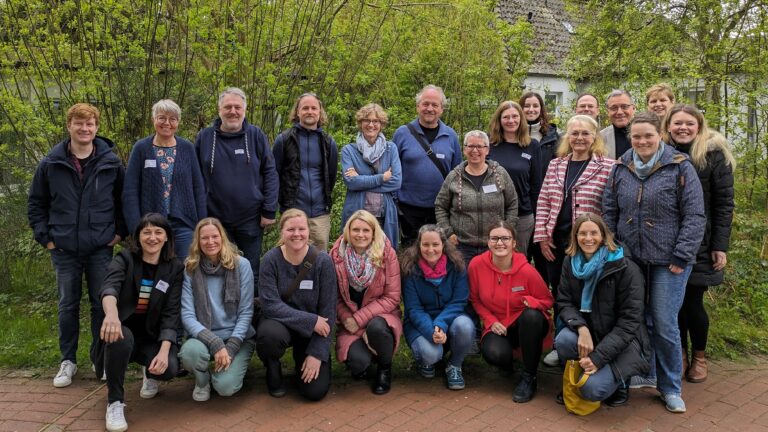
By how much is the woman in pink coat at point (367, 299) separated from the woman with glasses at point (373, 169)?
49 centimetres

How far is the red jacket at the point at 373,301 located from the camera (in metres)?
4.62

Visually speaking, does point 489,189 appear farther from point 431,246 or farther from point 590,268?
point 590,268

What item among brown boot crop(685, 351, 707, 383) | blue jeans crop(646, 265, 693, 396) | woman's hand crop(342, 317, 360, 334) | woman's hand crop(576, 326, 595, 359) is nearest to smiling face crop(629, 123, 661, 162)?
blue jeans crop(646, 265, 693, 396)

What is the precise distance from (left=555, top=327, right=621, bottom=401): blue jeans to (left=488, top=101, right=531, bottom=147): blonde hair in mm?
1696

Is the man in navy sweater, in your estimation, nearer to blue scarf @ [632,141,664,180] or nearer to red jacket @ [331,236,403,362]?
red jacket @ [331,236,403,362]

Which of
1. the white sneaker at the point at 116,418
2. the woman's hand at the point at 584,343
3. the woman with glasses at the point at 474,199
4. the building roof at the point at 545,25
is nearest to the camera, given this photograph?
the white sneaker at the point at 116,418

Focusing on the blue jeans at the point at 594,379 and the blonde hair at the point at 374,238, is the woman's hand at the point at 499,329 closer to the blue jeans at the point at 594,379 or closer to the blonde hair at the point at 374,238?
the blue jeans at the point at 594,379

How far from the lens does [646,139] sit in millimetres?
4160

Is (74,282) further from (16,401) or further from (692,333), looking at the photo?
(692,333)

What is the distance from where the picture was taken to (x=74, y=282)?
15.1 ft

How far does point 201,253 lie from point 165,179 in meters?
0.67

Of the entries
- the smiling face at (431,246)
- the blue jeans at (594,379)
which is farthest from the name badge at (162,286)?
the blue jeans at (594,379)

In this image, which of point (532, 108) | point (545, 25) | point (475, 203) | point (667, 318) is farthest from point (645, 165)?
point (545, 25)

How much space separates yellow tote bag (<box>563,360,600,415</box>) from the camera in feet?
13.7
